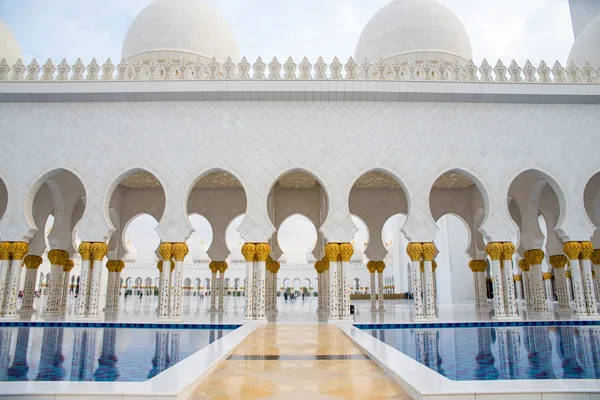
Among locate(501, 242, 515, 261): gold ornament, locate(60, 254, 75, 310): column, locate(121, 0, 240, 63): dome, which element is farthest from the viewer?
locate(121, 0, 240, 63): dome

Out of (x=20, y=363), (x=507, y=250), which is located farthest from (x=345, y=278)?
(x=20, y=363)

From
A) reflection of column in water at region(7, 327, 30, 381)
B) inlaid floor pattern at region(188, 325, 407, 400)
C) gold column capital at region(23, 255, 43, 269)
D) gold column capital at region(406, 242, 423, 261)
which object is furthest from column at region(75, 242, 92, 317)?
gold column capital at region(406, 242, 423, 261)

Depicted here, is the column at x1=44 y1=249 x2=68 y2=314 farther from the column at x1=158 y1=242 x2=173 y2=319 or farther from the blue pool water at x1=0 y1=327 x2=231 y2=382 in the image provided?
the column at x1=158 y1=242 x2=173 y2=319

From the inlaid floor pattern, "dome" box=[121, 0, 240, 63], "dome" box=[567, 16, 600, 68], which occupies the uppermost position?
"dome" box=[121, 0, 240, 63]

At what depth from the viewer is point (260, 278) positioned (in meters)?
7.75

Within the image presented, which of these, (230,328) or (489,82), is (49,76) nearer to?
(230,328)

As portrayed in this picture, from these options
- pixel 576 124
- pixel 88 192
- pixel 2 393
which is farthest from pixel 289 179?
pixel 2 393

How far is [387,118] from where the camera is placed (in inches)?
323

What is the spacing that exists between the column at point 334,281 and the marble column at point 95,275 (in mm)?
3848

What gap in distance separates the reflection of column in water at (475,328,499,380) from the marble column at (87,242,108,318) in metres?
5.89

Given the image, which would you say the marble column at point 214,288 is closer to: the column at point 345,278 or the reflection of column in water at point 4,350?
the column at point 345,278

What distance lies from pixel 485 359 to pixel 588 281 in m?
5.16

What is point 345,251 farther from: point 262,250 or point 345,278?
point 262,250

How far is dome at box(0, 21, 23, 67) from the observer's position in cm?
1012
